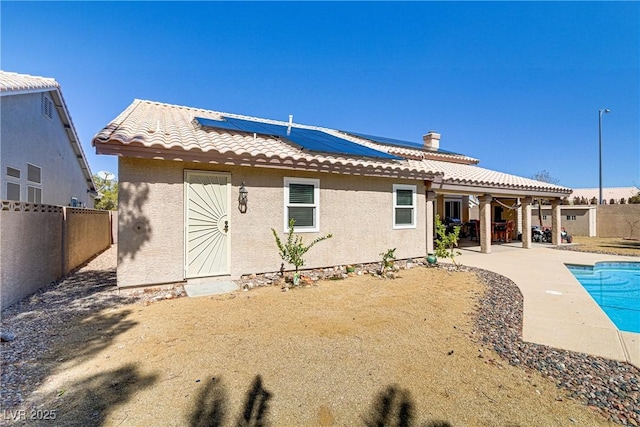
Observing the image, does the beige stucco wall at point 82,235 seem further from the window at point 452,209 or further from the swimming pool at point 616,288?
the window at point 452,209

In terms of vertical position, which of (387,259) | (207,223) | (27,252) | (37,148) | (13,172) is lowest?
(387,259)

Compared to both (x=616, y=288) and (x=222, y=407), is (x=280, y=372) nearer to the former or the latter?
(x=222, y=407)

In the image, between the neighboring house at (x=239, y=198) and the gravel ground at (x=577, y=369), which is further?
the neighboring house at (x=239, y=198)

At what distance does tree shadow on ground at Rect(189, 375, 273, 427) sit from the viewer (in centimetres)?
255

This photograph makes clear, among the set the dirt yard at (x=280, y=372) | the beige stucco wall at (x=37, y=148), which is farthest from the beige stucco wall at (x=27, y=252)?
the beige stucco wall at (x=37, y=148)

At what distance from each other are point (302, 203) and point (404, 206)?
416cm

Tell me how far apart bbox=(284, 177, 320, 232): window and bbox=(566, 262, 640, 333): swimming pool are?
7.01 meters

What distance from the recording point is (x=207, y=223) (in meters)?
6.84

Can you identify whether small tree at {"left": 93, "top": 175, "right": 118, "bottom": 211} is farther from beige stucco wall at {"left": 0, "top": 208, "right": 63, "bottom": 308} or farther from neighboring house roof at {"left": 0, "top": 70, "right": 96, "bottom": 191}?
beige stucco wall at {"left": 0, "top": 208, "right": 63, "bottom": 308}

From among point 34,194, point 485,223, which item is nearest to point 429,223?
point 485,223

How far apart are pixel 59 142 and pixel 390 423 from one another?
59.1 ft

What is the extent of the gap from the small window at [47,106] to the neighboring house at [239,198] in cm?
435

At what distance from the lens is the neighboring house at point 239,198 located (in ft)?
20.1

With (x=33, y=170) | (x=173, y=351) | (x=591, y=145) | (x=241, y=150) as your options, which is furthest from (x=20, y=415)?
(x=591, y=145)
